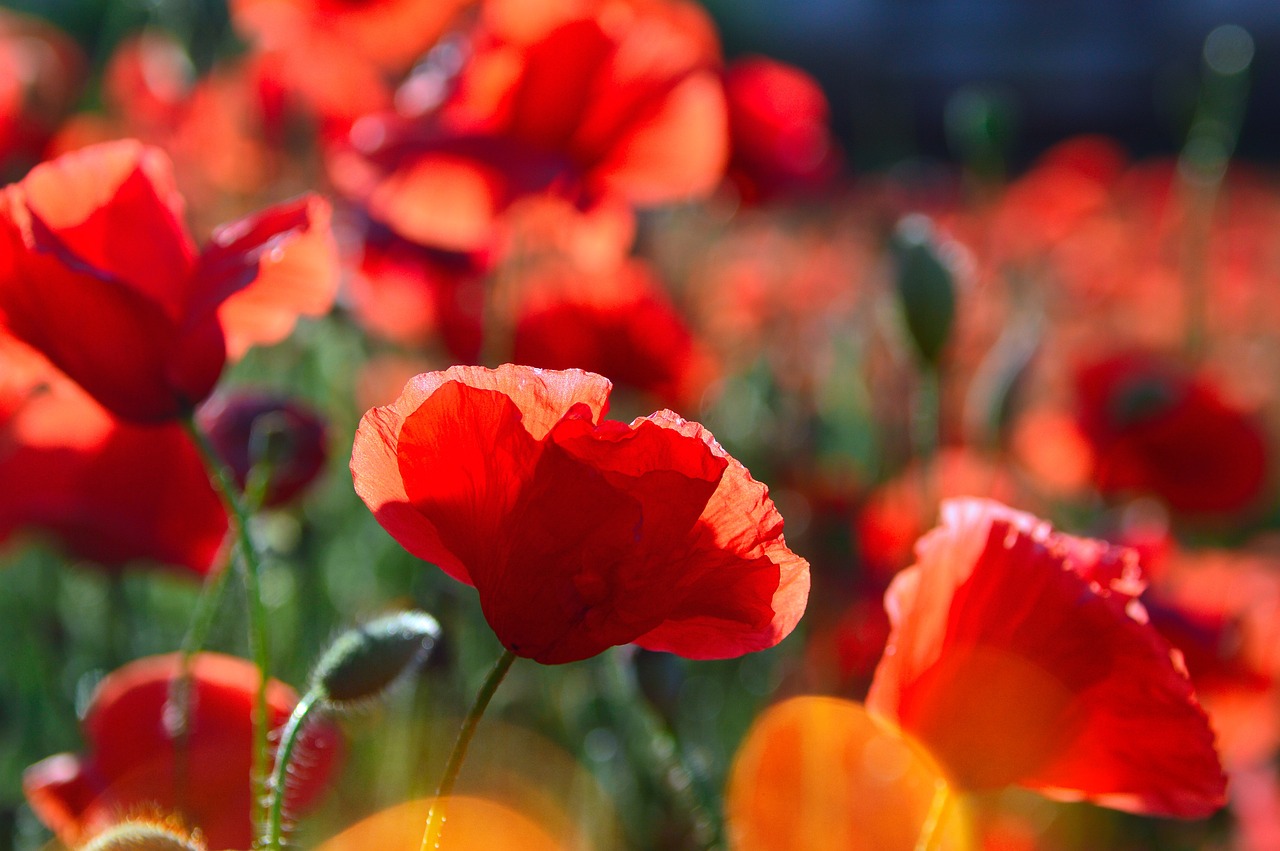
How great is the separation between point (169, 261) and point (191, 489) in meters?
0.28

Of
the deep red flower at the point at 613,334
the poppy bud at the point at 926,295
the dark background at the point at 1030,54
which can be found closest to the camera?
the poppy bud at the point at 926,295

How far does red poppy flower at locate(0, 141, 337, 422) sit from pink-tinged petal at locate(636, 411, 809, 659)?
242 millimetres

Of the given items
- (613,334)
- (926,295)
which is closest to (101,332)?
(926,295)

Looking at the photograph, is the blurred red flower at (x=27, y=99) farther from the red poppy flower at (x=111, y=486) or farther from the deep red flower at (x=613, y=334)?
the red poppy flower at (x=111, y=486)

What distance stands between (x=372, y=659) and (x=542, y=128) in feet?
2.08

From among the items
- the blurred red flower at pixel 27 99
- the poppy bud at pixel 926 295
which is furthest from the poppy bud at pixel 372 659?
the blurred red flower at pixel 27 99

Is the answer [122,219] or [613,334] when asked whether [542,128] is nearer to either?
[613,334]

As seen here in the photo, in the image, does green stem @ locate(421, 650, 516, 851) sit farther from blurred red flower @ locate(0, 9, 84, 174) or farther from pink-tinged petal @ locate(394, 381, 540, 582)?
blurred red flower @ locate(0, 9, 84, 174)

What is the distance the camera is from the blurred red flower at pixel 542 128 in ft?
3.34

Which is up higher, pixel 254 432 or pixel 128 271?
pixel 128 271

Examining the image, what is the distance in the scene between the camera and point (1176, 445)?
1.40 m

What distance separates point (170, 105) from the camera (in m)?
2.01

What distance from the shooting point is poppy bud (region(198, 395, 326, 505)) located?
0.79 meters

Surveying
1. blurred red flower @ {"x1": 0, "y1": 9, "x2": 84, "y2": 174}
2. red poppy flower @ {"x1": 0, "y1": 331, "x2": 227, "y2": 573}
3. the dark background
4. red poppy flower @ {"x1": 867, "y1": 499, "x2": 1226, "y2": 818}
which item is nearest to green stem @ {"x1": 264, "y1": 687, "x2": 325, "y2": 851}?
red poppy flower @ {"x1": 867, "y1": 499, "x2": 1226, "y2": 818}
